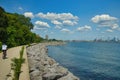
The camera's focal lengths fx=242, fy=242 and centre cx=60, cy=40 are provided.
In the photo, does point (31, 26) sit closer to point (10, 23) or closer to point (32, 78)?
point (10, 23)

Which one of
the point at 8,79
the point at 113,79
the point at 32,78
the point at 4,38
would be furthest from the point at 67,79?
the point at 4,38

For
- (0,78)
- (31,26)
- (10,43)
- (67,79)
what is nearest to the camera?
(67,79)

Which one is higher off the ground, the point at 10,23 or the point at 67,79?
the point at 10,23

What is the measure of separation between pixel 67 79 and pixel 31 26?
307 feet

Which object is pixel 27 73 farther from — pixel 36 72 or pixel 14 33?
pixel 14 33

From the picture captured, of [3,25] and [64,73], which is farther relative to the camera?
[3,25]

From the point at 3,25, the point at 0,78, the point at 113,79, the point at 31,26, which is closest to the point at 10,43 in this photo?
the point at 3,25

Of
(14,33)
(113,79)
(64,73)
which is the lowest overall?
(113,79)

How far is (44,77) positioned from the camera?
1581 cm

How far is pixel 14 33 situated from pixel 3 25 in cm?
741

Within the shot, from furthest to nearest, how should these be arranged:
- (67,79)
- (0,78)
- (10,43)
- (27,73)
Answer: (10,43), (27,73), (0,78), (67,79)

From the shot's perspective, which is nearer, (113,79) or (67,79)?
(67,79)

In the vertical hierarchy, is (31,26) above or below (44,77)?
above

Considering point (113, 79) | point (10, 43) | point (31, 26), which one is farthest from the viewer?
point (31, 26)
